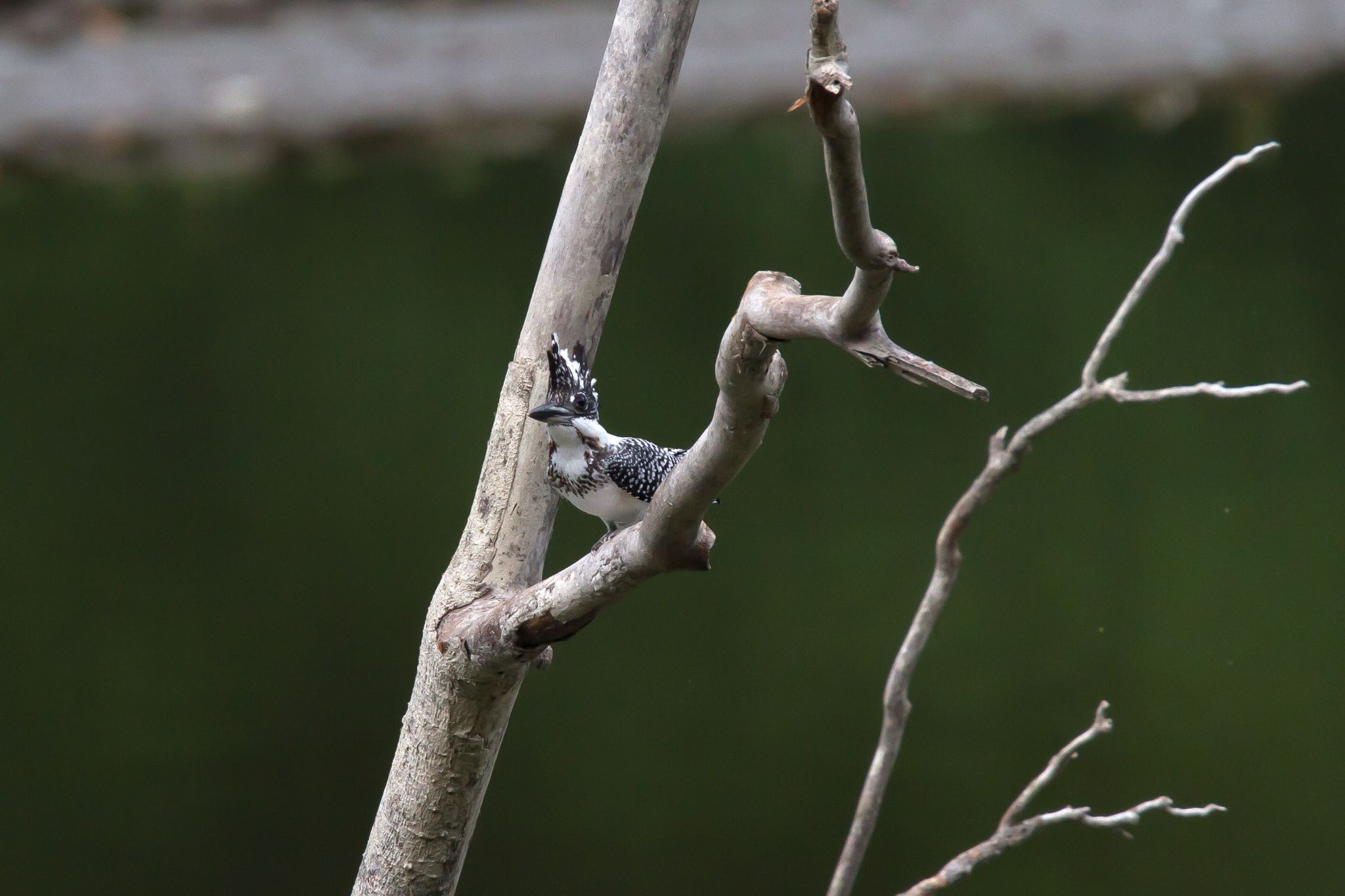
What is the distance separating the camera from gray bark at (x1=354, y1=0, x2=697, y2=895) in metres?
1.50

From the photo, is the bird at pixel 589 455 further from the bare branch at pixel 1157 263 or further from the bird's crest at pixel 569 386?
the bare branch at pixel 1157 263

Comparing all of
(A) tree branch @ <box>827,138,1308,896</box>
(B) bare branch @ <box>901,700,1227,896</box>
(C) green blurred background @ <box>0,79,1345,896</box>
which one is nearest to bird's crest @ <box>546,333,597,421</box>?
(A) tree branch @ <box>827,138,1308,896</box>

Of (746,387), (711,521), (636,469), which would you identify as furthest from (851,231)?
(711,521)

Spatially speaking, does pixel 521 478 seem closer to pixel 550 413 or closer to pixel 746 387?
pixel 550 413

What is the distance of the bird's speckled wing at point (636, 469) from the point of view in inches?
55.6

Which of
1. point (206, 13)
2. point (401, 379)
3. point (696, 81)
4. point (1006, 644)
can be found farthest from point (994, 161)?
point (206, 13)

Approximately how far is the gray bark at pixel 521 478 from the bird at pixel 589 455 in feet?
0.22

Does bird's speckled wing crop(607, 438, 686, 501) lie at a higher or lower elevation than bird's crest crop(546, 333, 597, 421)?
lower

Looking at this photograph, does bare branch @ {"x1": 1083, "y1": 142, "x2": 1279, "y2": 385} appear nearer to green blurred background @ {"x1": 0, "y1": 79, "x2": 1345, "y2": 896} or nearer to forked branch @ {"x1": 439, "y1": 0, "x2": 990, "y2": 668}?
forked branch @ {"x1": 439, "y1": 0, "x2": 990, "y2": 668}

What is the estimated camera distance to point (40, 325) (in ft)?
11.2

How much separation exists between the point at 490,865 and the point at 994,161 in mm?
2314

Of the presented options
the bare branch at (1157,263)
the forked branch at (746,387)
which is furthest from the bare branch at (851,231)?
the bare branch at (1157,263)

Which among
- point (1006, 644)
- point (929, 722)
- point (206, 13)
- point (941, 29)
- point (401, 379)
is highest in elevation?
point (941, 29)

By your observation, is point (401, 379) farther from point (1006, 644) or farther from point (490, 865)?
point (1006, 644)
